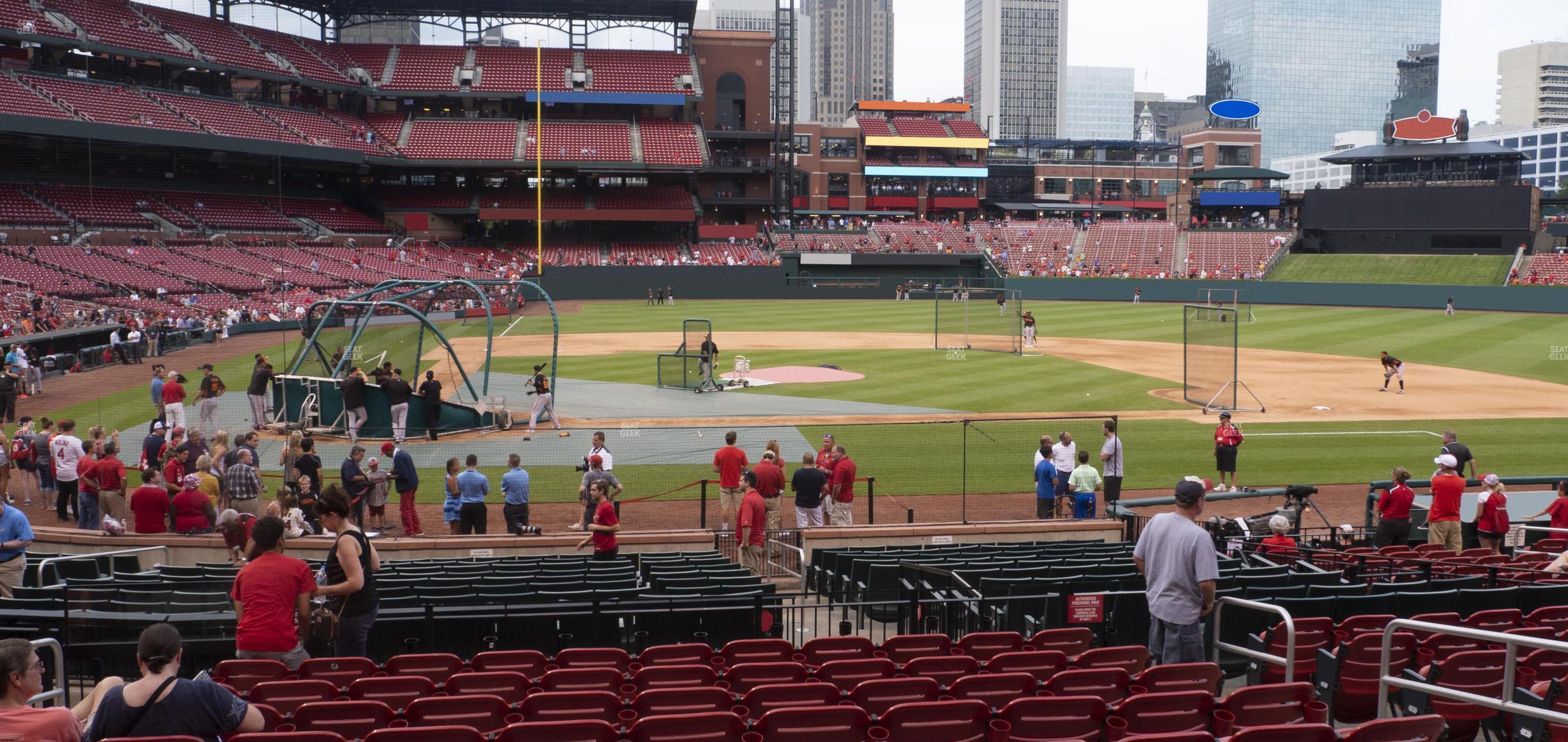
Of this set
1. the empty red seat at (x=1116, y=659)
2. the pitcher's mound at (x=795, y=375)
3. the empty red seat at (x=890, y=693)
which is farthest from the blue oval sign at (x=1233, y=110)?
the empty red seat at (x=890, y=693)

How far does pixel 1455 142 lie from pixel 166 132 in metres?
85.8

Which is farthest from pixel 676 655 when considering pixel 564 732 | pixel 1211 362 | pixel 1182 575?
pixel 1211 362

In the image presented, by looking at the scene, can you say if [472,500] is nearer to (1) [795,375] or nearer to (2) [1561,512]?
(2) [1561,512]

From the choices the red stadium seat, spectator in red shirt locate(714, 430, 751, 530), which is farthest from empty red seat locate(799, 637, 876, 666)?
spectator in red shirt locate(714, 430, 751, 530)

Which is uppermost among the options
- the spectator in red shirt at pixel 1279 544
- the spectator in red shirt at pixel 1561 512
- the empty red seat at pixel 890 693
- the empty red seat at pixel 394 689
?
the empty red seat at pixel 890 693

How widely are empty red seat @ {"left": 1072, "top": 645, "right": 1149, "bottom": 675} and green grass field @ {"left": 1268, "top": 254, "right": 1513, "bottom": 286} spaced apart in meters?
68.7

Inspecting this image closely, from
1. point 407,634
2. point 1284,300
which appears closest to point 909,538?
point 407,634

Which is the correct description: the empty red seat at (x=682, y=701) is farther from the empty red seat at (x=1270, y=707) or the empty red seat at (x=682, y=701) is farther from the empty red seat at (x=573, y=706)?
the empty red seat at (x=1270, y=707)

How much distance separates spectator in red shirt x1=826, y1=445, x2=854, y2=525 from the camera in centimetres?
1650

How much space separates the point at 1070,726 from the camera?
5715 mm

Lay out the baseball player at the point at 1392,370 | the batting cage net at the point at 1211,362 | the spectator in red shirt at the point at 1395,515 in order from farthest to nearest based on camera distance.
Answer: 1. the baseball player at the point at 1392,370
2. the batting cage net at the point at 1211,362
3. the spectator in red shirt at the point at 1395,515

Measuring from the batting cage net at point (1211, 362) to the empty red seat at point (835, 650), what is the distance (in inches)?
907

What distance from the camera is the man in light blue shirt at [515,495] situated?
50.6 ft

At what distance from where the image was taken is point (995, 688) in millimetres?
6375
